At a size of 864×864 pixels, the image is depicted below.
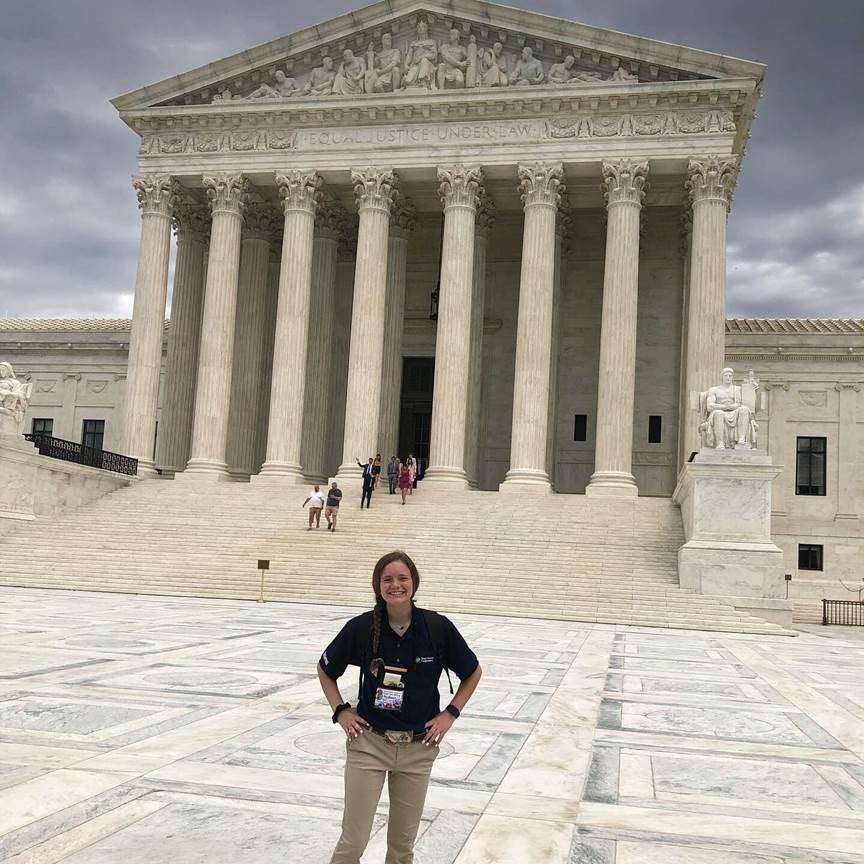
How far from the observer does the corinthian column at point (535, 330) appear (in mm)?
36344

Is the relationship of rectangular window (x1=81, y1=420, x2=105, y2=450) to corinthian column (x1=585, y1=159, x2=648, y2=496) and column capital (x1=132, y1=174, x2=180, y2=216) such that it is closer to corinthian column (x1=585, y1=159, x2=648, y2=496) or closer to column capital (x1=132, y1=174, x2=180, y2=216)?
column capital (x1=132, y1=174, x2=180, y2=216)

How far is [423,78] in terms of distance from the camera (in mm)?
38719

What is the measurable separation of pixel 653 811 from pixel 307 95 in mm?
37895

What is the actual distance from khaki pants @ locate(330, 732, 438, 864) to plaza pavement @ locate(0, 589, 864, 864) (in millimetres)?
536

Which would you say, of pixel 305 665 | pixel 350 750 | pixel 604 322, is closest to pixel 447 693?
pixel 305 665

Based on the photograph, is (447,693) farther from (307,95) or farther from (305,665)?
(307,95)

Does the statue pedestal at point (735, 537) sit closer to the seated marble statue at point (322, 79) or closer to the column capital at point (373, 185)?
the column capital at point (373, 185)

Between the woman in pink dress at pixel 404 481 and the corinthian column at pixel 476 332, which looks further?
the corinthian column at pixel 476 332

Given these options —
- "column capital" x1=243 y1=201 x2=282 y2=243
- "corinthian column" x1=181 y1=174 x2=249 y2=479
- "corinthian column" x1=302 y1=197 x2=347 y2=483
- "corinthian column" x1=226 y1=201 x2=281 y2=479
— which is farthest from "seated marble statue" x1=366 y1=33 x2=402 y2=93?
"corinthian column" x1=226 y1=201 x2=281 y2=479

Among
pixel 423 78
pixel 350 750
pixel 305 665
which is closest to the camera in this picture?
pixel 350 750

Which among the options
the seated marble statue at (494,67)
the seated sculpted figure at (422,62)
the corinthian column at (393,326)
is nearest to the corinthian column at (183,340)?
the corinthian column at (393,326)

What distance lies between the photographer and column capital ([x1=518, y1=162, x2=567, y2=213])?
3722cm

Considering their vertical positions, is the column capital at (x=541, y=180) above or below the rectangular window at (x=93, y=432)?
above

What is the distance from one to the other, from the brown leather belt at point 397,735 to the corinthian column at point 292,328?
34.0m
